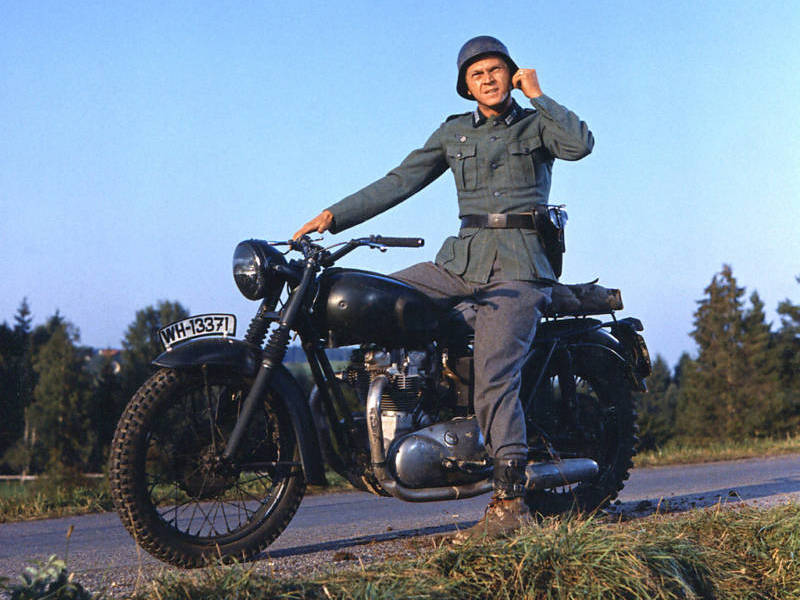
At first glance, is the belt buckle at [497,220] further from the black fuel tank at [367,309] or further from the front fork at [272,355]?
the front fork at [272,355]

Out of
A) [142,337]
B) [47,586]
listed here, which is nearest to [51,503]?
[47,586]

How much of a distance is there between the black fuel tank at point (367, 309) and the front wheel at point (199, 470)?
45 cm

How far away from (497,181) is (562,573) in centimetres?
237

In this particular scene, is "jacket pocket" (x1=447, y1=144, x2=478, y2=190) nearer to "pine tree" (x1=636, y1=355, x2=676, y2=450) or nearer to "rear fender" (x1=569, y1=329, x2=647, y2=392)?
"rear fender" (x1=569, y1=329, x2=647, y2=392)

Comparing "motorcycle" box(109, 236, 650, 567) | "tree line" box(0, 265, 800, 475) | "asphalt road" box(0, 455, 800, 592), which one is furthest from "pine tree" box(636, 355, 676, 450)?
"motorcycle" box(109, 236, 650, 567)

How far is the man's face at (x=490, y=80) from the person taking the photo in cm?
461

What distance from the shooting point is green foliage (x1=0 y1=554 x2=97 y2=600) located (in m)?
2.40

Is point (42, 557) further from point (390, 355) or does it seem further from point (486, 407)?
point (486, 407)

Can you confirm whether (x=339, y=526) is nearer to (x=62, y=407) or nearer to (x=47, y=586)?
(x=47, y=586)

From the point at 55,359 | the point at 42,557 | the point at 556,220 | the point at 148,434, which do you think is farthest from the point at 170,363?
the point at 55,359

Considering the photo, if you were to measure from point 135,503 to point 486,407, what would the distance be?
167 centimetres

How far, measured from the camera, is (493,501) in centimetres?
421

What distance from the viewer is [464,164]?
4750 mm

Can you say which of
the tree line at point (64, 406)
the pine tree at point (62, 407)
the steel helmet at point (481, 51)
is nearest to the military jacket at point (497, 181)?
the steel helmet at point (481, 51)
